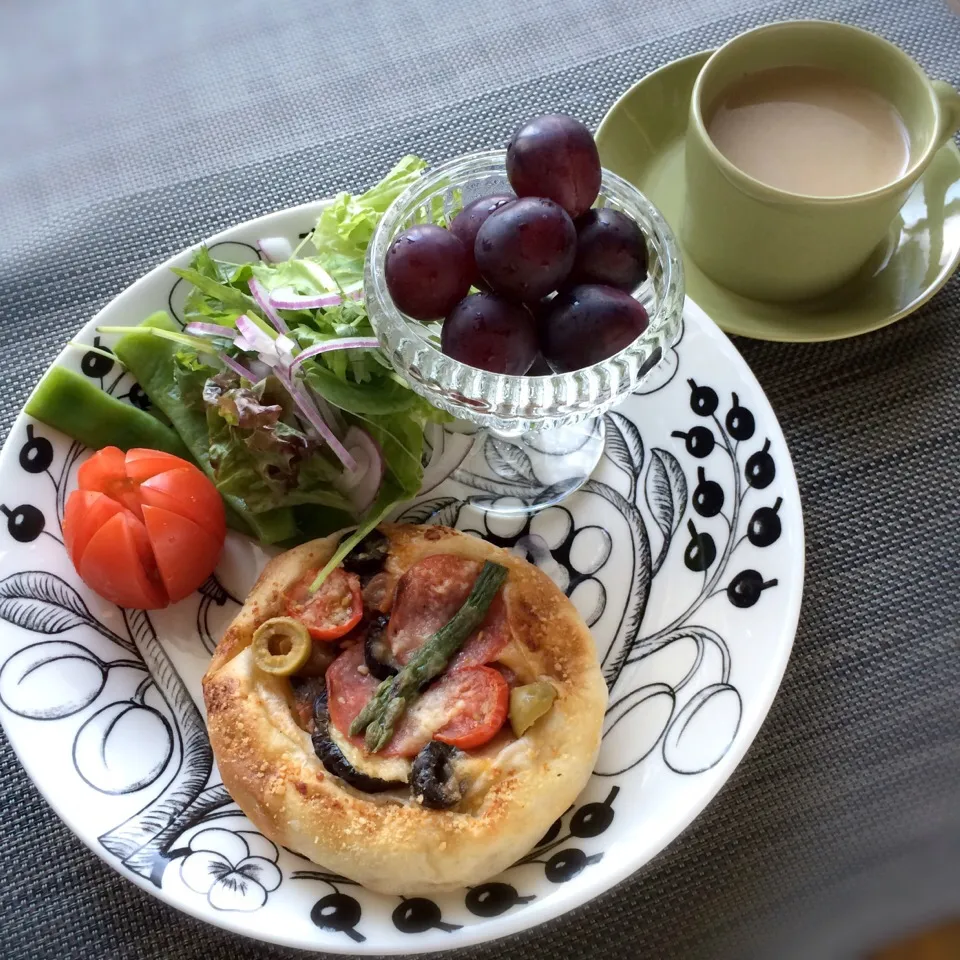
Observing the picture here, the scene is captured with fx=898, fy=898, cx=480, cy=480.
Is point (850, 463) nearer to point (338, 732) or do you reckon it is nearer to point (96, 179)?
point (338, 732)

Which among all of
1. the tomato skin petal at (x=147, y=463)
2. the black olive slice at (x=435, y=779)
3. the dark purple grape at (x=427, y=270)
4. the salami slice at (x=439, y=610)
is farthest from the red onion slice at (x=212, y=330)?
the black olive slice at (x=435, y=779)

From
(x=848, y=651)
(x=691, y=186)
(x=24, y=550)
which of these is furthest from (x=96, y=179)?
(x=848, y=651)

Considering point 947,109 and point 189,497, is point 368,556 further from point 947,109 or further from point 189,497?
point 947,109

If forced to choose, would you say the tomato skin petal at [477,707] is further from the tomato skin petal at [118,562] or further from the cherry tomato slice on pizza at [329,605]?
the tomato skin petal at [118,562]

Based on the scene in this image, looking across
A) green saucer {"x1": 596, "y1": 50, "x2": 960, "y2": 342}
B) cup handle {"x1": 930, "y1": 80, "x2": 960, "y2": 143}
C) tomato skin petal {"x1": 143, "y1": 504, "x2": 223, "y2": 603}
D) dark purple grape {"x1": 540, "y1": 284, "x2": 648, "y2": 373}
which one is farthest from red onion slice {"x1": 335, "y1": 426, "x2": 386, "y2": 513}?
cup handle {"x1": 930, "y1": 80, "x2": 960, "y2": 143}

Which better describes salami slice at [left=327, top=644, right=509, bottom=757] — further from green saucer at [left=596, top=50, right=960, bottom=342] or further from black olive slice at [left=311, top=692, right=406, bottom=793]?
green saucer at [left=596, top=50, right=960, bottom=342]
